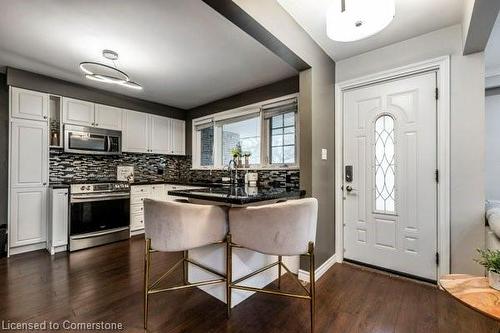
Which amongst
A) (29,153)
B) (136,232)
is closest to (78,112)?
(29,153)

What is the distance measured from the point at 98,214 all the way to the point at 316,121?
3.24 m

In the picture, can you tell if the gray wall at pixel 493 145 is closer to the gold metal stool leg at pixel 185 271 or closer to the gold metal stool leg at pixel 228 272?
the gold metal stool leg at pixel 228 272

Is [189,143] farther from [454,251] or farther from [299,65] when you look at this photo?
[454,251]

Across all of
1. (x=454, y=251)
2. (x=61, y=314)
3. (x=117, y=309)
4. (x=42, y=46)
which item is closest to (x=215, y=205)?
(x=117, y=309)

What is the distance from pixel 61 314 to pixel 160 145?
3.17 meters

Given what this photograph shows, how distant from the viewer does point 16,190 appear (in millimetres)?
2916

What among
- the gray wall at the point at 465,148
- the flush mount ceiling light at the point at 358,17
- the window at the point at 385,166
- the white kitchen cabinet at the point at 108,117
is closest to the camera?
the flush mount ceiling light at the point at 358,17

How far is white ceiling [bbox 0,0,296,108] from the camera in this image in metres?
1.90

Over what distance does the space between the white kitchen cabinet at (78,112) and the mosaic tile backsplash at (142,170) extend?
52 cm

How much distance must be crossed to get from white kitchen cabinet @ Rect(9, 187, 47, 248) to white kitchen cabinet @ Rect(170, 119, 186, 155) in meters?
2.13

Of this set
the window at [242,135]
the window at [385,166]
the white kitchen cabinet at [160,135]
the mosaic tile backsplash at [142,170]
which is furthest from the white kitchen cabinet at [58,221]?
the window at [385,166]

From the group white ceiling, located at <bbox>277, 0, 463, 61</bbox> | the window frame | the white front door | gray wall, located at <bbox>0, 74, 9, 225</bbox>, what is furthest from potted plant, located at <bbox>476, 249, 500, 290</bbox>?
gray wall, located at <bbox>0, 74, 9, 225</bbox>

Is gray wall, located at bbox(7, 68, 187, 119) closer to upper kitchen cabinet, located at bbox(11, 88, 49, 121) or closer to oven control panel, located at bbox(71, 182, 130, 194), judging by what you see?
upper kitchen cabinet, located at bbox(11, 88, 49, 121)

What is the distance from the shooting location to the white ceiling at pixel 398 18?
1851mm
